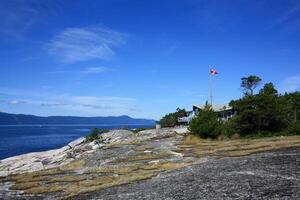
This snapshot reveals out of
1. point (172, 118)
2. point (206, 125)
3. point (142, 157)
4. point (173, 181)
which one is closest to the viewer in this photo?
point (173, 181)

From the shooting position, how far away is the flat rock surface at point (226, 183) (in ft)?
71.4

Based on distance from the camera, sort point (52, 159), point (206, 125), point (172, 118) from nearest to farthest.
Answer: point (206, 125)
point (52, 159)
point (172, 118)

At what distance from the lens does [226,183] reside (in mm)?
24984

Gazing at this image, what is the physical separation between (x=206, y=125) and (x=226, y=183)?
134ft

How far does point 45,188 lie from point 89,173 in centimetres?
775

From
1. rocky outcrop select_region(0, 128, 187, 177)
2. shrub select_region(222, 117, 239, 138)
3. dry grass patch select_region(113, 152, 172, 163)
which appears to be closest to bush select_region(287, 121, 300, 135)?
shrub select_region(222, 117, 239, 138)

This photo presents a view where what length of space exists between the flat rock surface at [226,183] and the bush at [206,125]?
31.1 m

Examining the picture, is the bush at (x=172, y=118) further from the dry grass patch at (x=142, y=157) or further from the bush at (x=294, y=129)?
the dry grass patch at (x=142, y=157)

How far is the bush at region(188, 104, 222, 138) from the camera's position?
65.6 metres

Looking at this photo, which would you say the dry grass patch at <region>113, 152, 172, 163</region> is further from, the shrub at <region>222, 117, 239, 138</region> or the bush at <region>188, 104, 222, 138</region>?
the shrub at <region>222, 117, 239, 138</region>

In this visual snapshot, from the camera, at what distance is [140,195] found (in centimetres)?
2477

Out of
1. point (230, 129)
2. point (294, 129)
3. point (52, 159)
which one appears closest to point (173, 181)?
point (294, 129)

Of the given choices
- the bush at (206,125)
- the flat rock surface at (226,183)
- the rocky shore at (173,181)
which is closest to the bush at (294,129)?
the bush at (206,125)

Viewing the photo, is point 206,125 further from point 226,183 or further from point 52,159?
point 226,183
